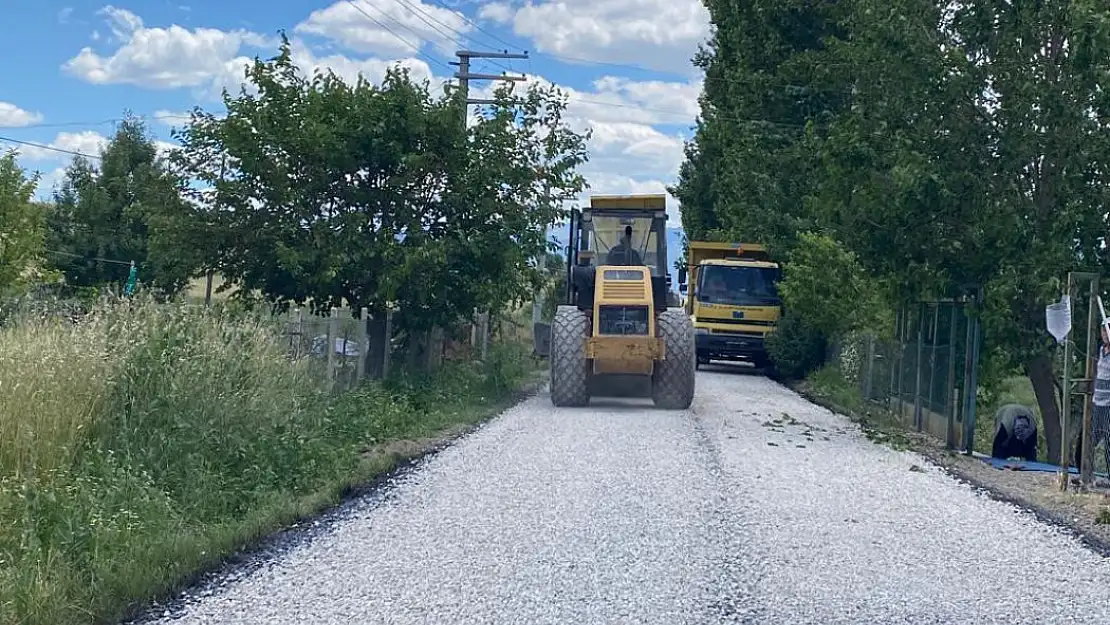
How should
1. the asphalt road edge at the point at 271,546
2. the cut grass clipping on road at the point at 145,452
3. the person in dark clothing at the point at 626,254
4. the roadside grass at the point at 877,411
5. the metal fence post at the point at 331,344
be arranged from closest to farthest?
the asphalt road edge at the point at 271,546
the cut grass clipping on road at the point at 145,452
the metal fence post at the point at 331,344
the roadside grass at the point at 877,411
the person in dark clothing at the point at 626,254

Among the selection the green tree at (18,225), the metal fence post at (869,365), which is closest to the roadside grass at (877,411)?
the metal fence post at (869,365)

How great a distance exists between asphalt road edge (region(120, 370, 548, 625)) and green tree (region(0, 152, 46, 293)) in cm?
1840

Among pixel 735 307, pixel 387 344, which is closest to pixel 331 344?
pixel 387 344

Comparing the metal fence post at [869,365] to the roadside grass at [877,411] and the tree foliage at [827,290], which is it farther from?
the tree foliage at [827,290]

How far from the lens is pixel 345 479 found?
11.5 meters

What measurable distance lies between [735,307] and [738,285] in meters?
0.70

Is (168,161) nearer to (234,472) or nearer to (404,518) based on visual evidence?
(234,472)

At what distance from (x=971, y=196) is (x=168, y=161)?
1150cm

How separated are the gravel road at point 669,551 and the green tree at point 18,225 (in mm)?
19978

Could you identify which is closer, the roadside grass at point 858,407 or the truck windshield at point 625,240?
the roadside grass at point 858,407

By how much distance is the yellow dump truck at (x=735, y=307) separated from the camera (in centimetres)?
3102

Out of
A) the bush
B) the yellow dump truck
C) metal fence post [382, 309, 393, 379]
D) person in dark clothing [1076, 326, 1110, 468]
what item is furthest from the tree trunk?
the yellow dump truck

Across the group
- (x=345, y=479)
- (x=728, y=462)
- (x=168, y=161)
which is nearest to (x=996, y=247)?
(x=728, y=462)

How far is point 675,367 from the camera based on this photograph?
19.0 metres
